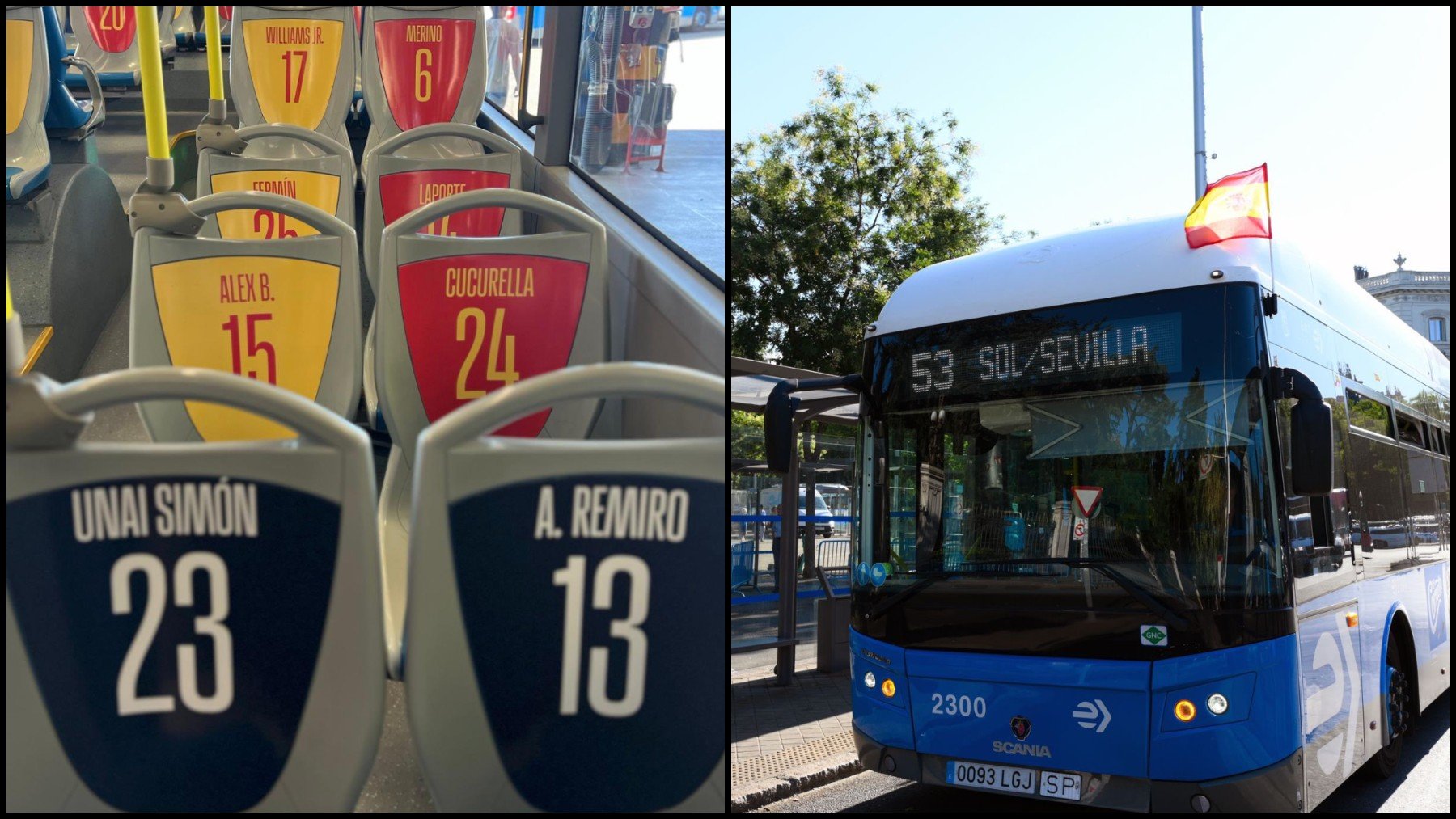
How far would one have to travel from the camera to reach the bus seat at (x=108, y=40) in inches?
527

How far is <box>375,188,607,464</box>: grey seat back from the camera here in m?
3.93

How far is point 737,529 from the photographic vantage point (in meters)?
10.7

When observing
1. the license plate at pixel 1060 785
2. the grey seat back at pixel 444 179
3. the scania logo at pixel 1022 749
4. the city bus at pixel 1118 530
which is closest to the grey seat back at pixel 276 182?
the grey seat back at pixel 444 179

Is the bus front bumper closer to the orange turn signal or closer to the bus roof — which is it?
the orange turn signal

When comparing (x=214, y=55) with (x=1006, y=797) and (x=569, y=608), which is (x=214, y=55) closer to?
(x=569, y=608)

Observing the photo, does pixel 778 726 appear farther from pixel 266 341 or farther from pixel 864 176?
pixel 864 176

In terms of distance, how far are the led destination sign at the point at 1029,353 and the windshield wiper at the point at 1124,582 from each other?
76 centimetres

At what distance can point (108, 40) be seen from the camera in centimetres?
1368

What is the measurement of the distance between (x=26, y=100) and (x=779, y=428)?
6.16m

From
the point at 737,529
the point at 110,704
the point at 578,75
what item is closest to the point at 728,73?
the point at 110,704

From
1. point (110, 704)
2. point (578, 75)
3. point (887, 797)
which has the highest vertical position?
point (578, 75)

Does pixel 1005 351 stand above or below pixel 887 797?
above

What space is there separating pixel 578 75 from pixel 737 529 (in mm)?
4590


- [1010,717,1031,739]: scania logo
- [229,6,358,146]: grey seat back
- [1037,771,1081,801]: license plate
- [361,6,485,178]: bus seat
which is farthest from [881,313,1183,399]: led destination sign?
[229,6,358,146]: grey seat back
